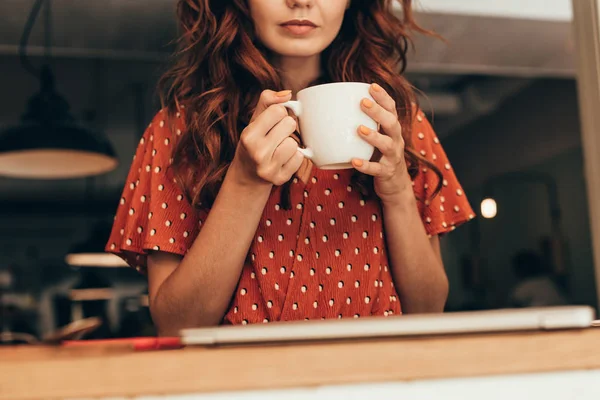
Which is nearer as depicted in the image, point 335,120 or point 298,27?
point 335,120

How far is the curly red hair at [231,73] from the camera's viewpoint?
0.94 meters

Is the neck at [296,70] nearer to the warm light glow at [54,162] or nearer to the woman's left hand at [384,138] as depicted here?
the woman's left hand at [384,138]

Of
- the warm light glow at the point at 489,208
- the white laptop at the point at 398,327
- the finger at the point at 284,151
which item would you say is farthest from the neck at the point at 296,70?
the warm light glow at the point at 489,208

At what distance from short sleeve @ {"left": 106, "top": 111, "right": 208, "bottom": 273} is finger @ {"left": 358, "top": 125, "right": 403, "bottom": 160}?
330 millimetres

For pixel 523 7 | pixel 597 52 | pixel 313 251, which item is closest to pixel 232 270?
pixel 313 251

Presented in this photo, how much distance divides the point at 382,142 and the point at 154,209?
0.38 m

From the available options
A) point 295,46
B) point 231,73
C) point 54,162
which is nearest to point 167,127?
point 231,73

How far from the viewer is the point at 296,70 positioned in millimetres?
1033

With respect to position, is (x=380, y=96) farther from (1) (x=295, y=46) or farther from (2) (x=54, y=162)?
(2) (x=54, y=162)

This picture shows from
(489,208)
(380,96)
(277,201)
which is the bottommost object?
(489,208)

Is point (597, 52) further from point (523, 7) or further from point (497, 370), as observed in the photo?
point (523, 7)

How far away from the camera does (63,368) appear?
34 centimetres

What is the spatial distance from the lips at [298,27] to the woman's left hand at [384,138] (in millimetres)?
218

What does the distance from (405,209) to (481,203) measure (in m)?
4.87
